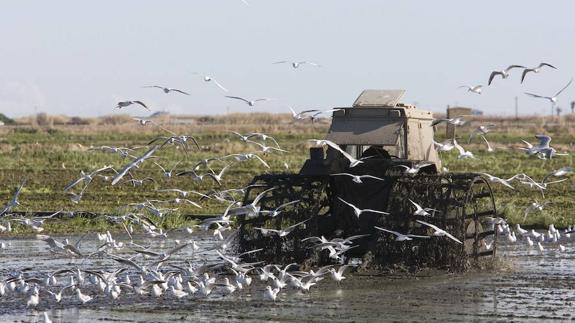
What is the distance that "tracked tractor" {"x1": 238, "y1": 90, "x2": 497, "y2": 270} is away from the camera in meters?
16.5

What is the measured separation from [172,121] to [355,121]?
83637 millimetres

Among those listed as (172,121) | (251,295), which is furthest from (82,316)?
(172,121)

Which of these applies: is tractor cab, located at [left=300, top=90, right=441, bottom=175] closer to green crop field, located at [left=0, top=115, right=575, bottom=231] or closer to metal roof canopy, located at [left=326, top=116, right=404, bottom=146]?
metal roof canopy, located at [left=326, top=116, right=404, bottom=146]

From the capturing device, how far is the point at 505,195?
2995 centimetres

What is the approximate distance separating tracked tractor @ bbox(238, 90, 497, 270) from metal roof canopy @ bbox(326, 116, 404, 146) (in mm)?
15

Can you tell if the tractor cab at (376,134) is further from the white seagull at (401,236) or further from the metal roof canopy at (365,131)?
the white seagull at (401,236)

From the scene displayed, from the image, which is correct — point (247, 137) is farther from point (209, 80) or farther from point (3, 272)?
point (3, 272)

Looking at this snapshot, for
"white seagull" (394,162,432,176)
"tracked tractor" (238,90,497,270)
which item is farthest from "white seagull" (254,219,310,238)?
"white seagull" (394,162,432,176)

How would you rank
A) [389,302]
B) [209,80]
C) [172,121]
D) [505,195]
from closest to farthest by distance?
1. [389,302]
2. [209,80]
3. [505,195]
4. [172,121]

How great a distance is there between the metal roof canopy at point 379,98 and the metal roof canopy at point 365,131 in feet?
1.12

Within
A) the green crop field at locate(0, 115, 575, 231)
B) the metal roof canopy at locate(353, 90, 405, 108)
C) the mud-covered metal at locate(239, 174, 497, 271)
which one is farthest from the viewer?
the green crop field at locate(0, 115, 575, 231)

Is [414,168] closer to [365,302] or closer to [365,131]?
[365,131]

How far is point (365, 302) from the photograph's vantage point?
14000 millimetres

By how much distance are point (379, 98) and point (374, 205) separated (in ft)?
7.37
